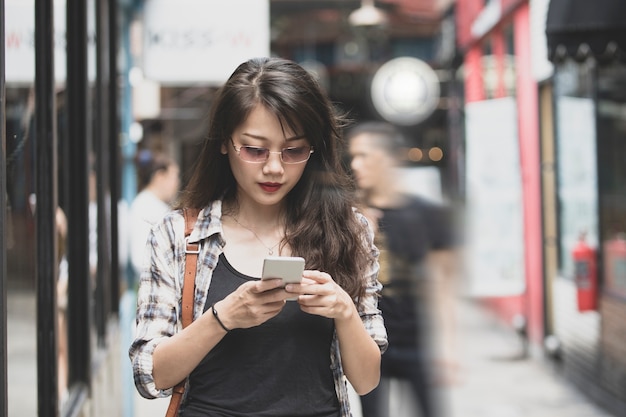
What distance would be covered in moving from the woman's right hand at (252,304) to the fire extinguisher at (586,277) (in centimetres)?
637

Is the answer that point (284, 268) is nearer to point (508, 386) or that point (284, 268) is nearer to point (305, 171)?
point (305, 171)

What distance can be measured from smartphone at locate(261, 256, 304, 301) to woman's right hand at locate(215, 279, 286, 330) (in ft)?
0.09

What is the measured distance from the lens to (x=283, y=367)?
2.33 m

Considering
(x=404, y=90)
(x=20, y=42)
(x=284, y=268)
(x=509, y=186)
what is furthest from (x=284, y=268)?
(x=404, y=90)

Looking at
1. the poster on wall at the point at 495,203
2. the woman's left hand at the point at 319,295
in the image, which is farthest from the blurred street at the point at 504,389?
the woman's left hand at the point at 319,295

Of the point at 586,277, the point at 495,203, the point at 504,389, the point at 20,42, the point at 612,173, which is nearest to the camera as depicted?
the point at 20,42

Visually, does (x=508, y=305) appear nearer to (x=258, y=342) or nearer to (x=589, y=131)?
(x=589, y=131)

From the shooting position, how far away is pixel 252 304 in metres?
2.16

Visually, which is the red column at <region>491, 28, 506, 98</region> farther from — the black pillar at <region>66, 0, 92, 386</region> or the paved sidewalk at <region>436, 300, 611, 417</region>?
the black pillar at <region>66, 0, 92, 386</region>

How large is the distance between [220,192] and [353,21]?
12.4m

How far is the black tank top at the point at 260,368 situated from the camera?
232 centimetres

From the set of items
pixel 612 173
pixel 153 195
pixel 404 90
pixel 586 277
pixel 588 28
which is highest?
pixel 404 90

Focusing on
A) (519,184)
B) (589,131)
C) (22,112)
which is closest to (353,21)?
(519,184)

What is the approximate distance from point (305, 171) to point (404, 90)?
43.8 ft
